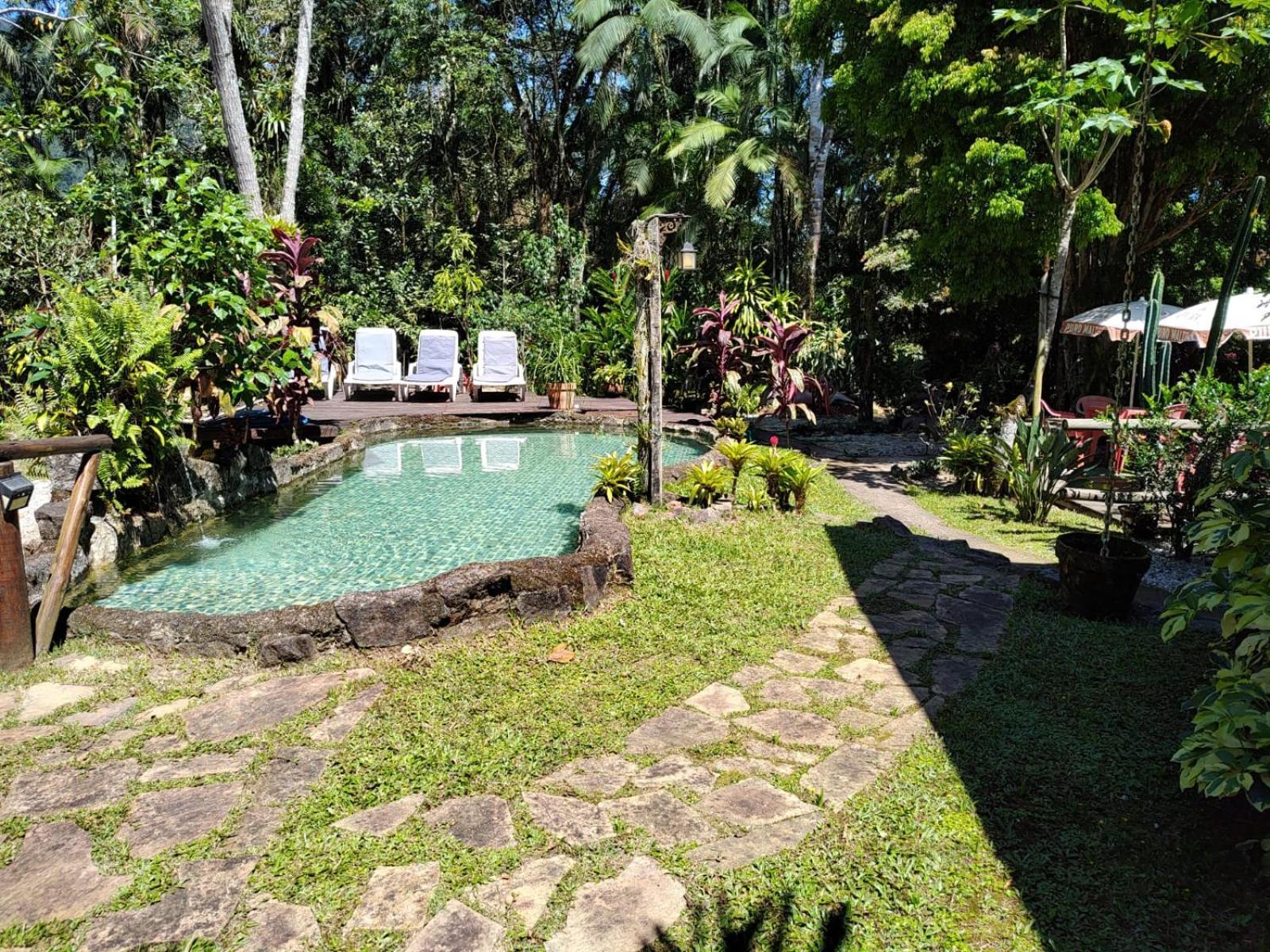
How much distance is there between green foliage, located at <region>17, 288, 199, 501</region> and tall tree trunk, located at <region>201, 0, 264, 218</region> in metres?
5.94

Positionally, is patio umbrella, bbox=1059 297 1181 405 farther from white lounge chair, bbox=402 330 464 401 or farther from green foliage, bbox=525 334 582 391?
white lounge chair, bbox=402 330 464 401

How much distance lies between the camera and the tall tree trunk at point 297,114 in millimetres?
13320

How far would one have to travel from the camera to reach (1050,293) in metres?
7.18

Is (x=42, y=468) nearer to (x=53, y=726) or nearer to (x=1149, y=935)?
(x=53, y=726)

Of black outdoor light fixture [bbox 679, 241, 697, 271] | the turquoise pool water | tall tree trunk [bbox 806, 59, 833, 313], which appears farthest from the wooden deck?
tall tree trunk [bbox 806, 59, 833, 313]

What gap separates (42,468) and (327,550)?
385 centimetres

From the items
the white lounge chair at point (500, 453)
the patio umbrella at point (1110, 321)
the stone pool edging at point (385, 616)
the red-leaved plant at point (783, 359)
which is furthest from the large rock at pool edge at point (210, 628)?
the patio umbrella at point (1110, 321)

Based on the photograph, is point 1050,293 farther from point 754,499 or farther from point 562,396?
point 562,396

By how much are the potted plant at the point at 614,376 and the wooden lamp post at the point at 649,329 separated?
7.48 m

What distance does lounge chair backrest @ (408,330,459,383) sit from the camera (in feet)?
46.1

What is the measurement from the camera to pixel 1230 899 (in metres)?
1.99

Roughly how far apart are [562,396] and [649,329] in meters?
6.37

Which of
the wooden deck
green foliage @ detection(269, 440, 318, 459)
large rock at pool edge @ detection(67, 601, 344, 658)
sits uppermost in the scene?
the wooden deck

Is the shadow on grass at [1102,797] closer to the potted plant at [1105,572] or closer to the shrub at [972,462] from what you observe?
the potted plant at [1105,572]
